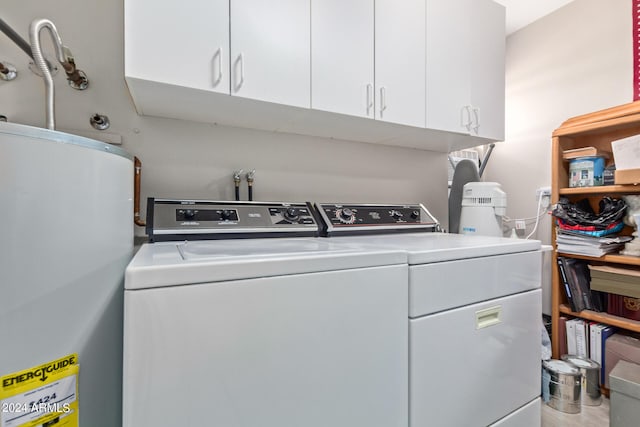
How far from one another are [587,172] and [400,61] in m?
1.41

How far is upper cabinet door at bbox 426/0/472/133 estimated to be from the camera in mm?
1582

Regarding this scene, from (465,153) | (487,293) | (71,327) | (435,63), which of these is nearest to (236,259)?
(71,327)

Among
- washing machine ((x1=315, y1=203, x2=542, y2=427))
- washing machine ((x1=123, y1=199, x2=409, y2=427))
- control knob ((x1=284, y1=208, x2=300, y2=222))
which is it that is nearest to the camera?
washing machine ((x1=123, y1=199, x2=409, y2=427))

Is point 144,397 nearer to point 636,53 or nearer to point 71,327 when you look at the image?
point 71,327

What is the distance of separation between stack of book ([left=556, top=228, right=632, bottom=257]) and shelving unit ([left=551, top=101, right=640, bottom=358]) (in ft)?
0.14

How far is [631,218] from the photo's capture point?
5.47 ft

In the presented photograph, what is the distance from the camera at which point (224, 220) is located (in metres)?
1.27

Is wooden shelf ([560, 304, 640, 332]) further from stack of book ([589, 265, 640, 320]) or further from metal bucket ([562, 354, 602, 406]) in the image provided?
metal bucket ([562, 354, 602, 406])

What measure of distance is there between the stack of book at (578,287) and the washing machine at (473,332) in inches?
33.3

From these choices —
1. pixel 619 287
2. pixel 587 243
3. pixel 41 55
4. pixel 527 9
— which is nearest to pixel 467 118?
pixel 587 243

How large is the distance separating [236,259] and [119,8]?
134cm

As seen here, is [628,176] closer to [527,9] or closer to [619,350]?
[619,350]

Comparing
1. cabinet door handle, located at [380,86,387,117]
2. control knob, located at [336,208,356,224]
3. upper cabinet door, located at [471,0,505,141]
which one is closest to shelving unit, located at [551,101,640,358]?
upper cabinet door, located at [471,0,505,141]

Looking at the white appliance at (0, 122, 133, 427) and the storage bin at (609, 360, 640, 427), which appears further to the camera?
the storage bin at (609, 360, 640, 427)
